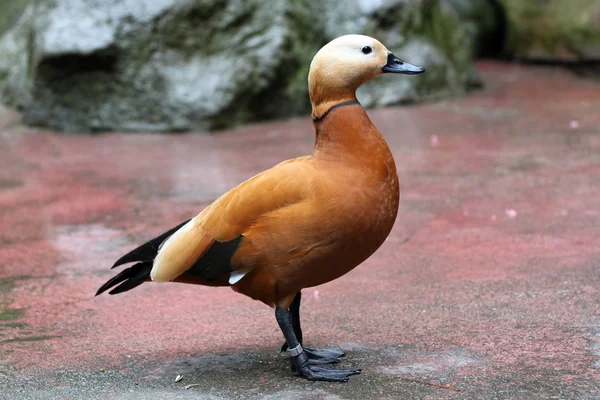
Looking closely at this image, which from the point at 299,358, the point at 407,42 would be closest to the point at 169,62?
the point at 407,42

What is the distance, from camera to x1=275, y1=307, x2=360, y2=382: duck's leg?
3.17m

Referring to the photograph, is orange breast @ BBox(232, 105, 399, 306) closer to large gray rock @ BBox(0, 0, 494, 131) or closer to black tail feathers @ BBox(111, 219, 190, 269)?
black tail feathers @ BBox(111, 219, 190, 269)

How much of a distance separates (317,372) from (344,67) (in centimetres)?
113

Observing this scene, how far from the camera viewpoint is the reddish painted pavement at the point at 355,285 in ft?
10.5

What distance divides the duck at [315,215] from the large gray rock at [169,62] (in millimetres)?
5067

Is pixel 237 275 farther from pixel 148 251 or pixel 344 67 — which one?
pixel 344 67

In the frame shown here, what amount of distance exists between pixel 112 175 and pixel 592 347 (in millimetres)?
4426

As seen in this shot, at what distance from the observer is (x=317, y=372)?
318cm

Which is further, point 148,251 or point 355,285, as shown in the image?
point 355,285

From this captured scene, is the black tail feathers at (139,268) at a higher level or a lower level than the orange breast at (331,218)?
lower

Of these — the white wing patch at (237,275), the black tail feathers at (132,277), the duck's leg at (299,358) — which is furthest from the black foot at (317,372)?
the black tail feathers at (132,277)

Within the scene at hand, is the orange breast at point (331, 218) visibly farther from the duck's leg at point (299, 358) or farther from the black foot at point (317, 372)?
the black foot at point (317, 372)

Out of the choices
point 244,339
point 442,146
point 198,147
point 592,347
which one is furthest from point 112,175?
point 592,347

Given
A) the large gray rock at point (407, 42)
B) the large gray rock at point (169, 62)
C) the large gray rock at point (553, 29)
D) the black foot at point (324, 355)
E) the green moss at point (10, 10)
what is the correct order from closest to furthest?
the black foot at point (324, 355) → the large gray rock at point (169, 62) → the large gray rock at point (407, 42) → the large gray rock at point (553, 29) → the green moss at point (10, 10)
